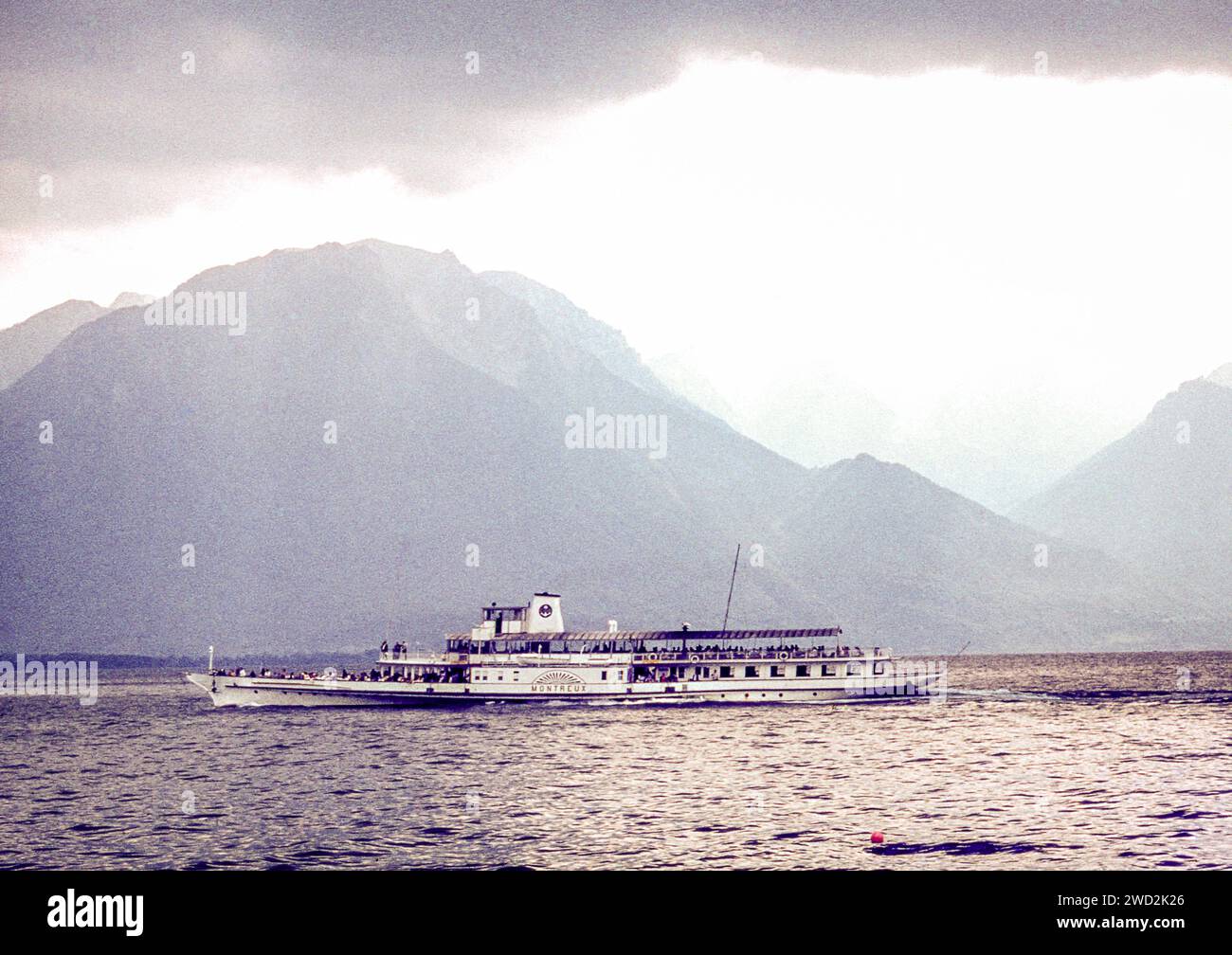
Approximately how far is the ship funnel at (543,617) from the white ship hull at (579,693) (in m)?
6.36

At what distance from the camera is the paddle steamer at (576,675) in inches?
4688

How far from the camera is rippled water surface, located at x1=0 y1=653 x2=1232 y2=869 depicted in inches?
1817

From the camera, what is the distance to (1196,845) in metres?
45.9

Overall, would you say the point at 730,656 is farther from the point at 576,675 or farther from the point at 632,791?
the point at 632,791

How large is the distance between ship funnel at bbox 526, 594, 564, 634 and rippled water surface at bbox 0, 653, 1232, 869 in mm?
9456

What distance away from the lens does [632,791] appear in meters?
61.9

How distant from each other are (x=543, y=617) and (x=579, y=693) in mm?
8526

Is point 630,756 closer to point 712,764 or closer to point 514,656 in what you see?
point 712,764

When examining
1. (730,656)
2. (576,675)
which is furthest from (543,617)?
(730,656)

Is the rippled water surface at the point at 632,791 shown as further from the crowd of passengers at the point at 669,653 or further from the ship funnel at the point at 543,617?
the ship funnel at the point at 543,617
